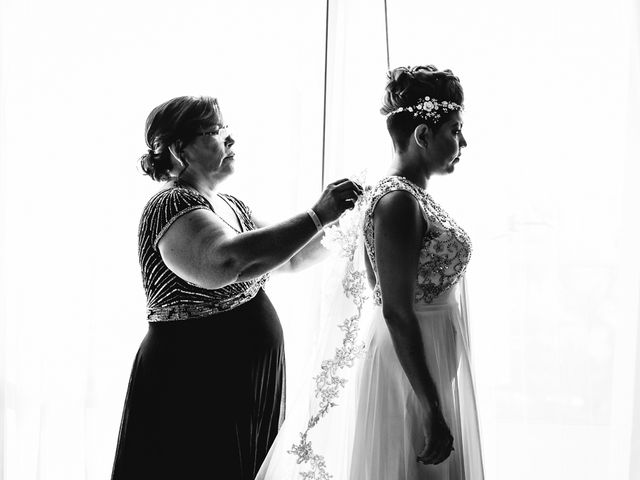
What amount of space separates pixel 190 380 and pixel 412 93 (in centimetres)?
75

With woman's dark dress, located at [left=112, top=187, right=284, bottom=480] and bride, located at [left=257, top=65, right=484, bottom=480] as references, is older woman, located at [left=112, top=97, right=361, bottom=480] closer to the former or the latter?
woman's dark dress, located at [left=112, top=187, right=284, bottom=480]

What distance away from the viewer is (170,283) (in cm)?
143

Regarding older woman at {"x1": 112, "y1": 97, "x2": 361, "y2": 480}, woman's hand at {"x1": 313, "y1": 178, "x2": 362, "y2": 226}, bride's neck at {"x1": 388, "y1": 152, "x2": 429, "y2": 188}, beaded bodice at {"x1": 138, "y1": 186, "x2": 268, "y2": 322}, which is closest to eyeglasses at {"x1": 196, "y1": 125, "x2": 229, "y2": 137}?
older woman at {"x1": 112, "y1": 97, "x2": 361, "y2": 480}

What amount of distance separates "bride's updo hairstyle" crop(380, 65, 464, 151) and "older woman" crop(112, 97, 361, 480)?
0.52 ft

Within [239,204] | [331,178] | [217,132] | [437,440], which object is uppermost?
[331,178]

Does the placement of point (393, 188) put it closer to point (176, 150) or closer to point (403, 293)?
point (403, 293)

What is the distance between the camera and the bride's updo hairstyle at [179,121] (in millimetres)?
1461

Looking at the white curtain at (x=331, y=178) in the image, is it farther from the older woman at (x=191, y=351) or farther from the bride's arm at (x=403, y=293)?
the bride's arm at (x=403, y=293)

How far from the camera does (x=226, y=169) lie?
1544mm

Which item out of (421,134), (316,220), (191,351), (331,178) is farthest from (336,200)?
(331,178)

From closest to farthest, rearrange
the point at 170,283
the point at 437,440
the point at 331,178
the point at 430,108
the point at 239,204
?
the point at 437,440 < the point at 430,108 < the point at 170,283 < the point at 239,204 < the point at 331,178
